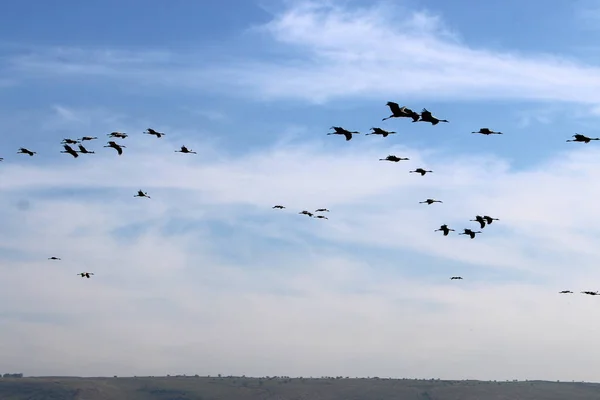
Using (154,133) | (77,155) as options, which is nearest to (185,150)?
(154,133)

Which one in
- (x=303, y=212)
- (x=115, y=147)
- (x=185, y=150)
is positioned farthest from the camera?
(x=303, y=212)

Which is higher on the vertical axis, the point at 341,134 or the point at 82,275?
the point at 341,134

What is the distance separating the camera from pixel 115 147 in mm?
73562

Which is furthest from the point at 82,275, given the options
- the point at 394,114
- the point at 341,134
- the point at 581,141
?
the point at 581,141

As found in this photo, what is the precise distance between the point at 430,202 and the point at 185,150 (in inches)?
975

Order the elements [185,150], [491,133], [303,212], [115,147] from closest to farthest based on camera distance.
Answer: [491,133]
[115,147]
[185,150]
[303,212]

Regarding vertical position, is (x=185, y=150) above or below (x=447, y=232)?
above

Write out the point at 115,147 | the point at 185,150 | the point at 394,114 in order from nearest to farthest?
the point at 394,114 → the point at 115,147 → the point at 185,150

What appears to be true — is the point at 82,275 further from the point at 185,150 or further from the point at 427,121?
the point at 427,121

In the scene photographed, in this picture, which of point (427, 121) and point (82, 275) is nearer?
point (427, 121)

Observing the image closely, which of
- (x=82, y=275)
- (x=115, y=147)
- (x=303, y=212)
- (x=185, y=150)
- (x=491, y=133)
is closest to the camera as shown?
(x=491, y=133)

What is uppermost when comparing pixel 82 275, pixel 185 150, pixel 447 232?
pixel 185 150

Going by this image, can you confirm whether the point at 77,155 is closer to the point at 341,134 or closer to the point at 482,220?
the point at 341,134

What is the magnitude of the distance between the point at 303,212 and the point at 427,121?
34323 millimetres
